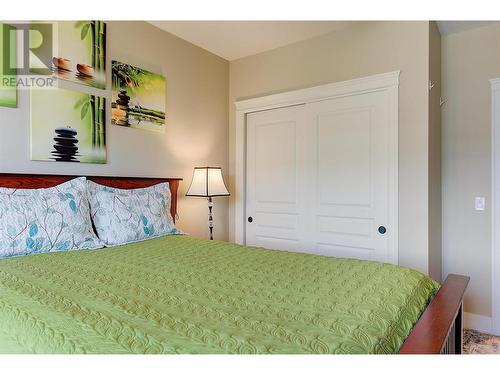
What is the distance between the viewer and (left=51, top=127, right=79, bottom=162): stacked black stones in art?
222cm

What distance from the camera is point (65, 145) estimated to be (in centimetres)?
226

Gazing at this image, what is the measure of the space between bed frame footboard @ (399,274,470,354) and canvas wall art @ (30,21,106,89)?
247cm

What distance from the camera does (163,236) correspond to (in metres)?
2.41

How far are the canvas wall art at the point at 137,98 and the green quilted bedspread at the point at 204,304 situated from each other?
50.0 inches

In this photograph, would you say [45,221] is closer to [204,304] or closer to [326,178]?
[204,304]

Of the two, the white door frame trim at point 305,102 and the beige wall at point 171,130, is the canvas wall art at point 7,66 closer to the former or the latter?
the beige wall at point 171,130

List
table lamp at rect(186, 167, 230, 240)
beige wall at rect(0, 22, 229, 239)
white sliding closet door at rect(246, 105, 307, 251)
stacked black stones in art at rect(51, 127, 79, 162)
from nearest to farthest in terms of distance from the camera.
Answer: beige wall at rect(0, 22, 229, 239) < stacked black stones in art at rect(51, 127, 79, 162) < table lamp at rect(186, 167, 230, 240) < white sliding closet door at rect(246, 105, 307, 251)

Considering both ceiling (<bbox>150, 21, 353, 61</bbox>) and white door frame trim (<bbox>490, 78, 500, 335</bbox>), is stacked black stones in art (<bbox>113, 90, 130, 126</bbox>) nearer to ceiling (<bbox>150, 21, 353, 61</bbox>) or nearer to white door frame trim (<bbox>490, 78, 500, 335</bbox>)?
ceiling (<bbox>150, 21, 353, 61</bbox>)

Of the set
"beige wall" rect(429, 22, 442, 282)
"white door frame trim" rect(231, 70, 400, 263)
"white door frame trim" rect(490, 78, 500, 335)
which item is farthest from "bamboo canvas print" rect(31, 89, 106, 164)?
"white door frame trim" rect(490, 78, 500, 335)

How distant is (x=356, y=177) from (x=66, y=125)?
2278 mm

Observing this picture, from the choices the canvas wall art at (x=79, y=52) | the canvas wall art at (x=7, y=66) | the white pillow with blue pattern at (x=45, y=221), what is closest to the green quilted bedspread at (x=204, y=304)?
the white pillow with blue pattern at (x=45, y=221)

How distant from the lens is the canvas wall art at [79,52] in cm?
222

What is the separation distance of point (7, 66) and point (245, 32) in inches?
73.2
